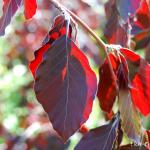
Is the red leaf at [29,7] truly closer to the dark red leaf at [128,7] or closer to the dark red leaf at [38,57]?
the dark red leaf at [38,57]

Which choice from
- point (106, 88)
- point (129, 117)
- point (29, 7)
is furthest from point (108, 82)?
point (29, 7)

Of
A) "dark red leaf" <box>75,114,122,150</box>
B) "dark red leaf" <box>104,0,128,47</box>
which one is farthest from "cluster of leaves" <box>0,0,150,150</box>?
"dark red leaf" <box>104,0,128,47</box>

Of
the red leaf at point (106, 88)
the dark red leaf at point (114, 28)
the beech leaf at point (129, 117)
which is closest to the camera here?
the beech leaf at point (129, 117)

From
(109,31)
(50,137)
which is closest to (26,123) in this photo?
(50,137)

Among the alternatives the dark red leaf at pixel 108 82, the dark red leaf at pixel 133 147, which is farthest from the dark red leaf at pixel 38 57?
the dark red leaf at pixel 133 147

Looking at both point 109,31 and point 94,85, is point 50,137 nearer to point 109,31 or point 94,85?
point 109,31

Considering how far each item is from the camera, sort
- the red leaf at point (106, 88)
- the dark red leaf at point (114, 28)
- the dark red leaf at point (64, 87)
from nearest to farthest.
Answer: the dark red leaf at point (64, 87), the red leaf at point (106, 88), the dark red leaf at point (114, 28)

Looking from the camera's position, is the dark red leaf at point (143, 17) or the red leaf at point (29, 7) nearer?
the red leaf at point (29, 7)
